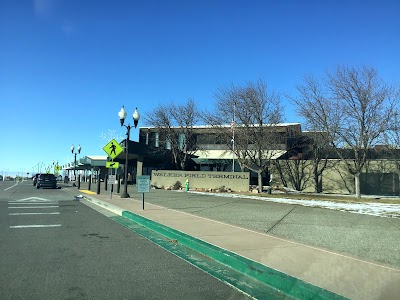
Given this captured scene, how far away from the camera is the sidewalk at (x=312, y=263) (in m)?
5.10

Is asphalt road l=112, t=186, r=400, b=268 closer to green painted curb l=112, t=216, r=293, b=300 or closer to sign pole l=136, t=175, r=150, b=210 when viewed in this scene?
green painted curb l=112, t=216, r=293, b=300

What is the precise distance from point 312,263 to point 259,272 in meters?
1.04

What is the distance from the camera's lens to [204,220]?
11844 millimetres

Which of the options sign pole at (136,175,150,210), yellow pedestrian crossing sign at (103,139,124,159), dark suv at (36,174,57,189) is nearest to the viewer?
sign pole at (136,175,150,210)

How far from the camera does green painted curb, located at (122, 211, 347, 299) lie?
5.02 m

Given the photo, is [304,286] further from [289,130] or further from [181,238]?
[289,130]

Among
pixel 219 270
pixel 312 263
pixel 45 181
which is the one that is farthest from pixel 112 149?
pixel 45 181

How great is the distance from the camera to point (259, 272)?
6020 millimetres

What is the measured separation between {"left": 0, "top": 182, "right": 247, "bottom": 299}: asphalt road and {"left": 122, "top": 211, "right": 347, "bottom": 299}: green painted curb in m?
0.64

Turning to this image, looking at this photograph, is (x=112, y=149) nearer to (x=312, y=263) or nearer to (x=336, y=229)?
(x=336, y=229)

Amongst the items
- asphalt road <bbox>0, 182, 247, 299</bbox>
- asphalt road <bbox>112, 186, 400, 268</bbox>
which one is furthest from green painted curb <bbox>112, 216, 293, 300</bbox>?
asphalt road <bbox>112, 186, 400, 268</bbox>

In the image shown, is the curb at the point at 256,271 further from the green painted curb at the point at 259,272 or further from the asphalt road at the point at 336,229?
the asphalt road at the point at 336,229

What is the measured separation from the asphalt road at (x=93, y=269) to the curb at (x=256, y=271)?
25.3 inches

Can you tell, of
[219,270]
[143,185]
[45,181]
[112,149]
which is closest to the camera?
[219,270]
